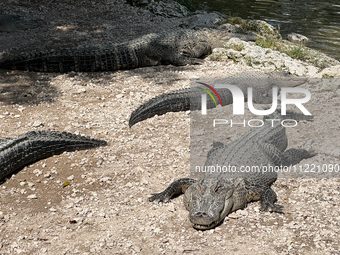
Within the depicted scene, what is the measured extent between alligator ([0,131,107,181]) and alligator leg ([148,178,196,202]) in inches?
56.6

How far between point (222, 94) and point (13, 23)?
6978 mm

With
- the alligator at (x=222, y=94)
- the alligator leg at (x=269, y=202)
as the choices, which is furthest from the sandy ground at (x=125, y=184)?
the alligator at (x=222, y=94)

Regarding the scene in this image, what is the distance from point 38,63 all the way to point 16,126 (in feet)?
7.41

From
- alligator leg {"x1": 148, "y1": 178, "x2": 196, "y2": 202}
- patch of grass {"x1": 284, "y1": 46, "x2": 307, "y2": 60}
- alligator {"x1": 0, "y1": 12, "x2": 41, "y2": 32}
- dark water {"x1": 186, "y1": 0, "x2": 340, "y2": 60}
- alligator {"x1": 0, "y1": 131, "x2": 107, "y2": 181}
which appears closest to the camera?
alligator leg {"x1": 148, "y1": 178, "x2": 196, "y2": 202}

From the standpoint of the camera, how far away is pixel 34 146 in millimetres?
4449

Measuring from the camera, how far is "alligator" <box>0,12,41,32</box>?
30.9ft

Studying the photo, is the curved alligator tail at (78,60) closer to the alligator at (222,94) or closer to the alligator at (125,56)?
the alligator at (125,56)

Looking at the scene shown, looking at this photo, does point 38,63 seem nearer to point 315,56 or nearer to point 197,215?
point 197,215

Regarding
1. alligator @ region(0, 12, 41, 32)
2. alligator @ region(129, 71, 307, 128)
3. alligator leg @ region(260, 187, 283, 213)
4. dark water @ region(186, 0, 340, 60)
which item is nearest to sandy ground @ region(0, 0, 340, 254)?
alligator leg @ region(260, 187, 283, 213)

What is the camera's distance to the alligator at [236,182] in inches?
132

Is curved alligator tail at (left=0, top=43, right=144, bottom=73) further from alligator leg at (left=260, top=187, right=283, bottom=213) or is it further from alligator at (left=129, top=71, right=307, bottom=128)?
alligator leg at (left=260, top=187, right=283, bottom=213)

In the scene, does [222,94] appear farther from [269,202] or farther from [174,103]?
[269,202]

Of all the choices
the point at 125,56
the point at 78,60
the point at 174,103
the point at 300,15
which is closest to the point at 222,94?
the point at 174,103

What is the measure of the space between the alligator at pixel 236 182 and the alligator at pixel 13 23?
753cm
